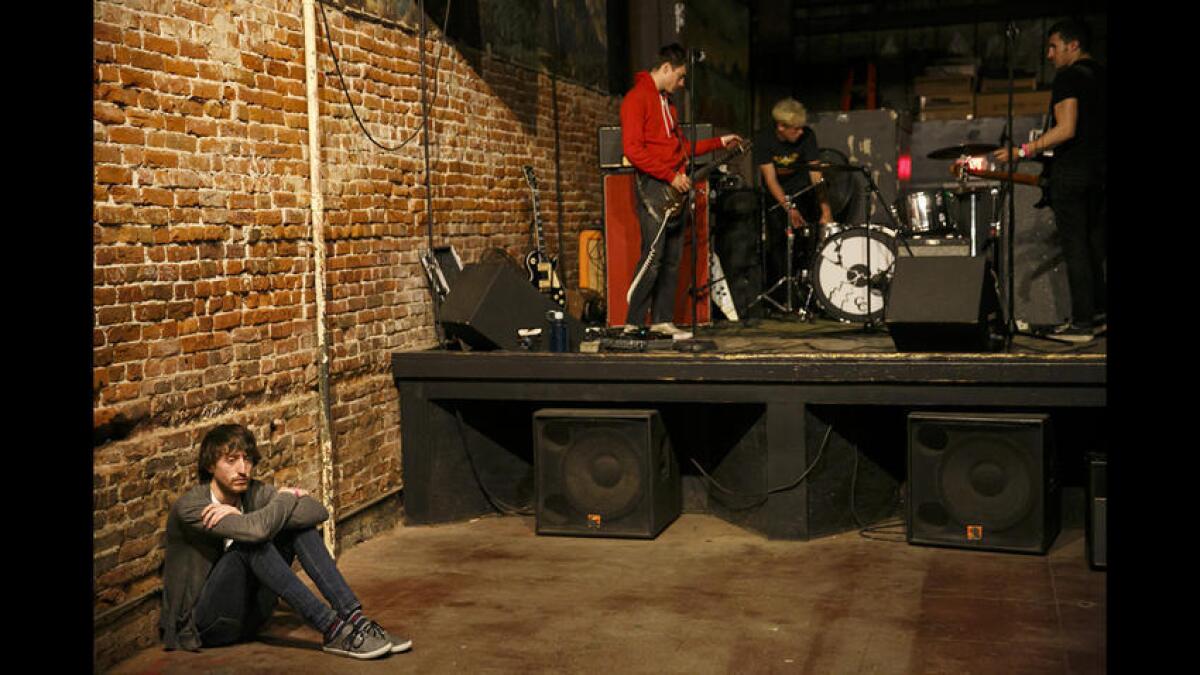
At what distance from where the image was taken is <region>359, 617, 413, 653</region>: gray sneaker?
4.93 m

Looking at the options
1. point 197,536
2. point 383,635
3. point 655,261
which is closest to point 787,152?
point 655,261

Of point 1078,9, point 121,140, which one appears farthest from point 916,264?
point 1078,9

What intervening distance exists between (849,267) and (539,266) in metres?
2.13

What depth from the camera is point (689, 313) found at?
9.35 m

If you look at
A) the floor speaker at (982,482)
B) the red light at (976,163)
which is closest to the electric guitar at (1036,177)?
the red light at (976,163)

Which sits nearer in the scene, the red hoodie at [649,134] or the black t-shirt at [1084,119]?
the black t-shirt at [1084,119]

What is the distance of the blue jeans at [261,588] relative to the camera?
4.83m

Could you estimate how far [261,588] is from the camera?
200 inches

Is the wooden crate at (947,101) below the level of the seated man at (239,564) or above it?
above

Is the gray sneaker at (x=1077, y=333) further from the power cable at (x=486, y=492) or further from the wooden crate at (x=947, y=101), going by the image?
the wooden crate at (x=947, y=101)

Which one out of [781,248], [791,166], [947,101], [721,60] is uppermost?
[721,60]

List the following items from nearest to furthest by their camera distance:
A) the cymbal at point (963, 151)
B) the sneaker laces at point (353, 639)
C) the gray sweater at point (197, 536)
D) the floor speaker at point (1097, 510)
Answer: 1. the gray sweater at point (197, 536)
2. the sneaker laces at point (353, 639)
3. the floor speaker at point (1097, 510)
4. the cymbal at point (963, 151)

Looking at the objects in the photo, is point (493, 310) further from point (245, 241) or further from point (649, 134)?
point (649, 134)

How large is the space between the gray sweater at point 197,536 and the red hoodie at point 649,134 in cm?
380
